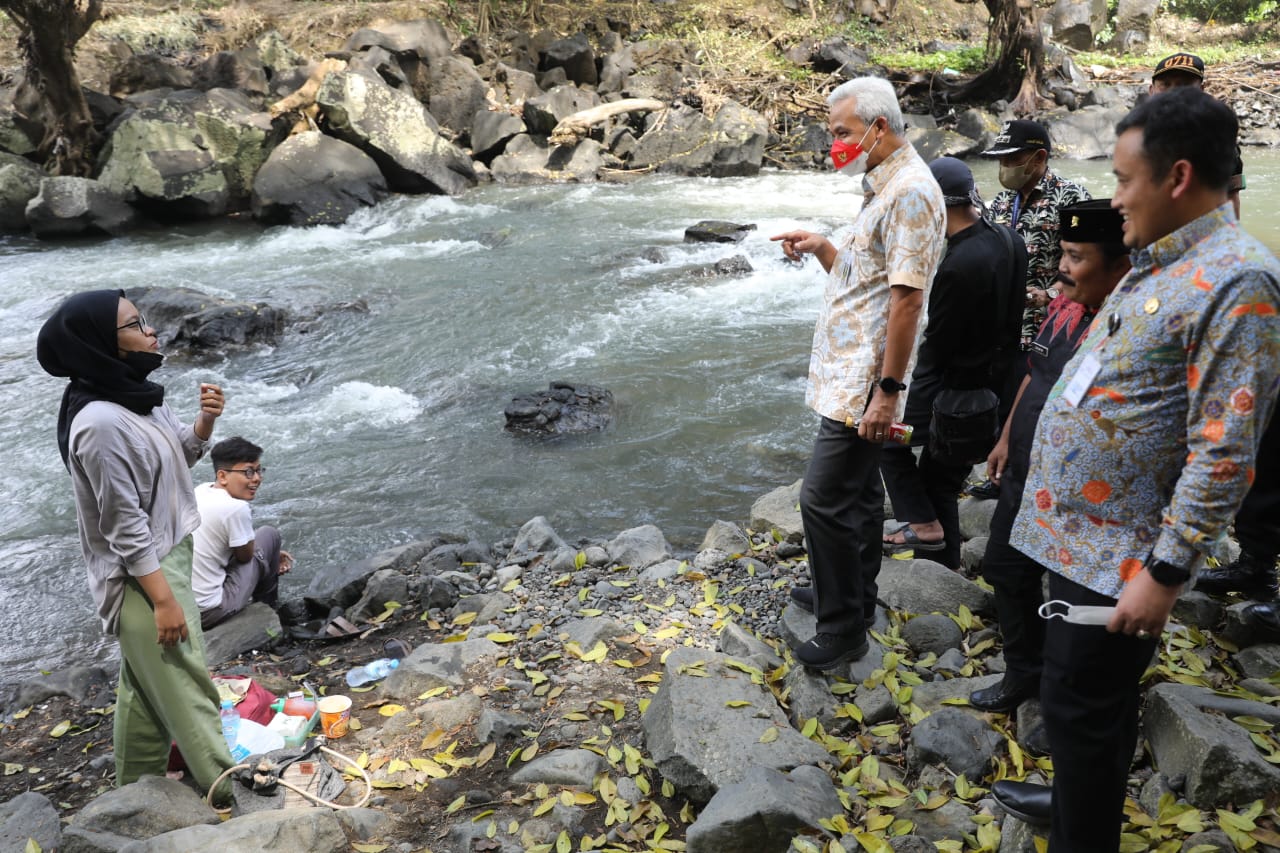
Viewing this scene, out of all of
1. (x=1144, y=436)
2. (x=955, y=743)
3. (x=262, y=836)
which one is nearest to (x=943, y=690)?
(x=955, y=743)

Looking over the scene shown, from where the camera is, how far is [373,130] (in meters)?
16.1

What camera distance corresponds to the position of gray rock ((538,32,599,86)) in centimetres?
2108

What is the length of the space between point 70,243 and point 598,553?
1312cm

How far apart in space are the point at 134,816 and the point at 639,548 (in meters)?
2.88

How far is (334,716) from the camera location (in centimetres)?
373

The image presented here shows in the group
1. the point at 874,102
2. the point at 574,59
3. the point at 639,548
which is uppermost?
the point at 574,59

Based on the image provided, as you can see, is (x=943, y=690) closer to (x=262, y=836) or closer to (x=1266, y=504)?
(x=1266, y=504)

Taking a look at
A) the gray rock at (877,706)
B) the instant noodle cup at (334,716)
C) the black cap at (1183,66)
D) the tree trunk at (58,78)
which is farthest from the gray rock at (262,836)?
the tree trunk at (58,78)

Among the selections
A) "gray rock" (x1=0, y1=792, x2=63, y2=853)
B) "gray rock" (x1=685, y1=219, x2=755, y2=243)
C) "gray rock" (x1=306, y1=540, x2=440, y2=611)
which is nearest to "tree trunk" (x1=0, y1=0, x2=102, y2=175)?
"gray rock" (x1=685, y1=219, x2=755, y2=243)

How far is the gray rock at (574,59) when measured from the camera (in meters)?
21.1

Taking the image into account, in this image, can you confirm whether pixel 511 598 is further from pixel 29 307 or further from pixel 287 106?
pixel 287 106

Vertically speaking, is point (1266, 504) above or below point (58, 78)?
below

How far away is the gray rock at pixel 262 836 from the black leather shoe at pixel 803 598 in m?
1.97

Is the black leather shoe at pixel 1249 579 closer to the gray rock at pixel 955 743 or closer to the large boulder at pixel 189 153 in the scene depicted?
the gray rock at pixel 955 743
